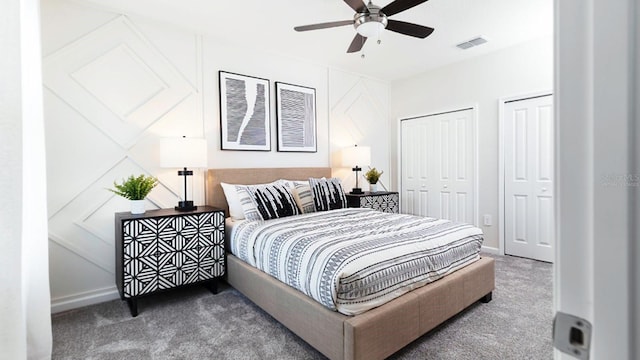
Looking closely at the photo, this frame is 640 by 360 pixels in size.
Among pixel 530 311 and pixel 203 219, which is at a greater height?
pixel 203 219

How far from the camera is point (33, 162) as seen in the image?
1806mm

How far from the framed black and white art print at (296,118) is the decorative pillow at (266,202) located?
36.9 inches

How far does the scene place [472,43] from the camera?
3617 mm

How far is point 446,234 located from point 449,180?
2342mm

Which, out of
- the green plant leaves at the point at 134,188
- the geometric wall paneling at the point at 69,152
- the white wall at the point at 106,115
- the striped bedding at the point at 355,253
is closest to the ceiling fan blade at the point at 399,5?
the striped bedding at the point at 355,253

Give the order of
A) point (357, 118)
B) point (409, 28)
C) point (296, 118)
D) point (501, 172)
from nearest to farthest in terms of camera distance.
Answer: point (409, 28)
point (501, 172)
point (296, 118)
point (357, 118)

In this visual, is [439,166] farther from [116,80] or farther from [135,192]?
[116,80]

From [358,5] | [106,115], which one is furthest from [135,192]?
[358,5]

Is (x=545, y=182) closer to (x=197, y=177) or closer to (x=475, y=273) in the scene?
(x=475, y=273)

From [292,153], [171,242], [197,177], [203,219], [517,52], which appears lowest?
[171,242]

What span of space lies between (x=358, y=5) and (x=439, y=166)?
299 cm

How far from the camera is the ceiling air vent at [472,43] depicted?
350cm

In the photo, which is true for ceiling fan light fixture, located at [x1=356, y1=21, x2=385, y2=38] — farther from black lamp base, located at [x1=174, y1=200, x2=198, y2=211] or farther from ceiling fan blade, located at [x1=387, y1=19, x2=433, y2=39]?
black lamp base, located at [x1=174, y1=200, x2=198, y2=211]

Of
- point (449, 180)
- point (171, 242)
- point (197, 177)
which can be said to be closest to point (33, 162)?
point (171, 242)
